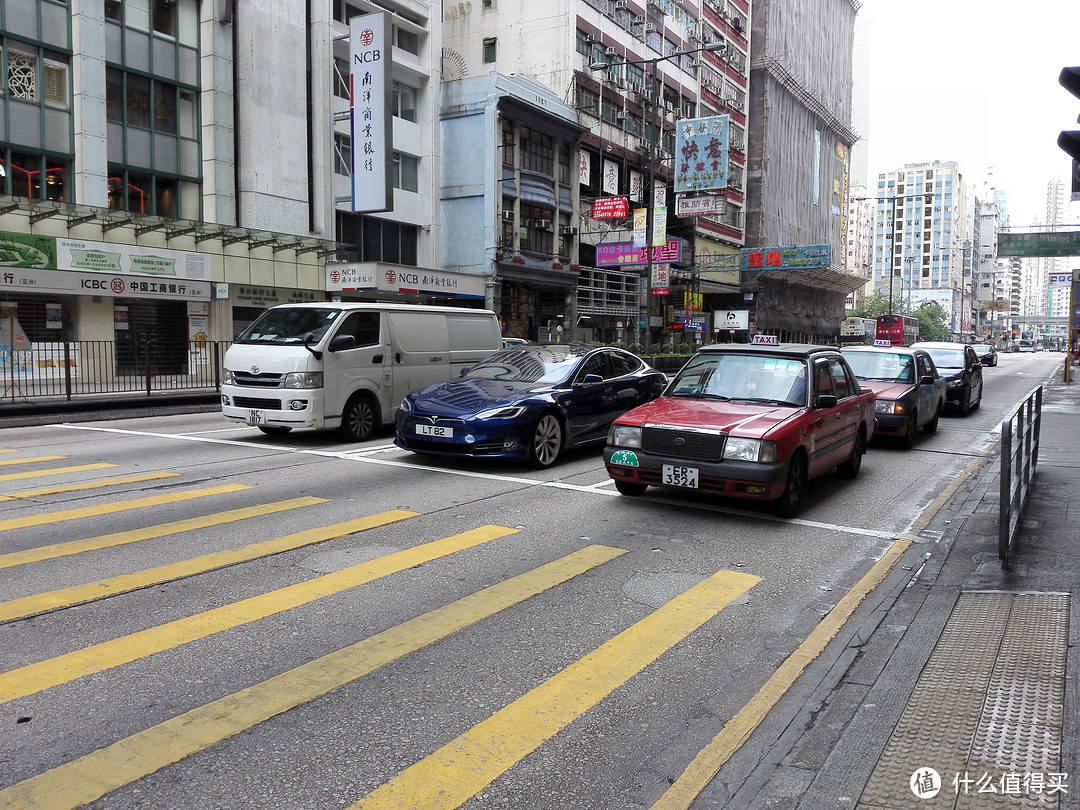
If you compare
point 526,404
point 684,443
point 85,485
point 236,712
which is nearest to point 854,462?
point 684,443

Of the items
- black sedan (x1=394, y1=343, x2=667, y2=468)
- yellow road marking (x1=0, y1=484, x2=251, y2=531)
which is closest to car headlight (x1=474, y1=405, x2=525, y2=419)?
black sedan (x1=394, y1=343, x2=667, y2=468)

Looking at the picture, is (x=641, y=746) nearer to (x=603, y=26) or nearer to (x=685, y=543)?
(x=685, y=543)

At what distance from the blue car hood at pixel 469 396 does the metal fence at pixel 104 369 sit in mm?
9467

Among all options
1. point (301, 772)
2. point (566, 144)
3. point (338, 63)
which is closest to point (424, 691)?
point (301, 772)

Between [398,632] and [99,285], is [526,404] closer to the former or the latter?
[398,632]

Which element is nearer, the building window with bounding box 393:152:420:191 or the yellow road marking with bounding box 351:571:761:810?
the yellow road marking with bounding box 351:571:761:810

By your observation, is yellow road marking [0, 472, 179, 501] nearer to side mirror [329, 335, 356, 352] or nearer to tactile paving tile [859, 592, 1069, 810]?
side mirror [329, 335, 356, 352]

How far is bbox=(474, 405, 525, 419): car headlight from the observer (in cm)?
966

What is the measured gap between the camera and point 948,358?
60.5 ft

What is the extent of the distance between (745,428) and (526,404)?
3.09 metres

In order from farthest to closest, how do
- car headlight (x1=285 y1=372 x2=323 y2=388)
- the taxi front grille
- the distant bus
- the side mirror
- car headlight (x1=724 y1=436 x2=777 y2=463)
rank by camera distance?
the distant bus → the side mirror → car headlight (x1=285 y1=372 x2=323 y2=388) → the taxi front grille → car headlight (x1=724 y1=436 x2=777 y2=463)

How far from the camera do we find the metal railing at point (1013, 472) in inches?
235

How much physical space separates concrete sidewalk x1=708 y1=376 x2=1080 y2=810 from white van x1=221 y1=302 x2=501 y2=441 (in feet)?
26.4

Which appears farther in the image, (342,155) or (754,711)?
(342,155)
